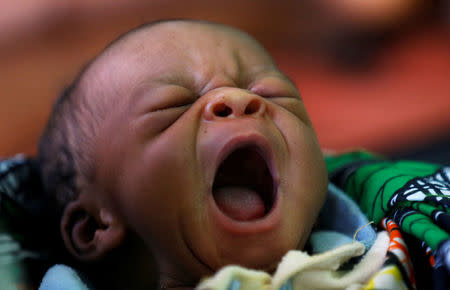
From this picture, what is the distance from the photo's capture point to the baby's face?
736 mm

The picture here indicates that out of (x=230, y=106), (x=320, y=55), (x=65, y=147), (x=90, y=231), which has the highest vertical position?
(x=230, y=106)

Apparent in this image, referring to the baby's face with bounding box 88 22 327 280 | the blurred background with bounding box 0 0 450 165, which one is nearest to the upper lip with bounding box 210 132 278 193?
the baby's face with bounding box 88 22 327 280

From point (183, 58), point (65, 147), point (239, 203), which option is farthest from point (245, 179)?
point (65, 147)

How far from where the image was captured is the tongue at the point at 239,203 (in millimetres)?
762

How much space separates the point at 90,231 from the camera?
90 centimetres

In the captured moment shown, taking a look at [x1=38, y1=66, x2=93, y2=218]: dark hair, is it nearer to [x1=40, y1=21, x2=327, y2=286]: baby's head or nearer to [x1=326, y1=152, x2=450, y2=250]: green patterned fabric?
[x1=40, y1=21, x2=327, y2=286]: baby's head

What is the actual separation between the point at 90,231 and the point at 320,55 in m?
1.64

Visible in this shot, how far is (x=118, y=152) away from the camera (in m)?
0.82

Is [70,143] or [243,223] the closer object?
[243,223]

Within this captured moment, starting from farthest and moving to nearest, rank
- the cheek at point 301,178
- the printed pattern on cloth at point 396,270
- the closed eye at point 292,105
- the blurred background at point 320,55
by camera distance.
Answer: the blurred background at point 320,55
the closed eye at point 292,105
the cheek at point 301,178
the printed pattern on cloth at point 396,270

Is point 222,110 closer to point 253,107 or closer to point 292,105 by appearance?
point 253,107

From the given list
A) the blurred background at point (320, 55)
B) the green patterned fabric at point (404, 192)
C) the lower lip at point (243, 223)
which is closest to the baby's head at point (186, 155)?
the lower lip at point (243, 223)

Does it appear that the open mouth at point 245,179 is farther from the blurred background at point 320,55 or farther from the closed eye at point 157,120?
the blurred background at point 320,55

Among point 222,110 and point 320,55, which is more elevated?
point 222,110
